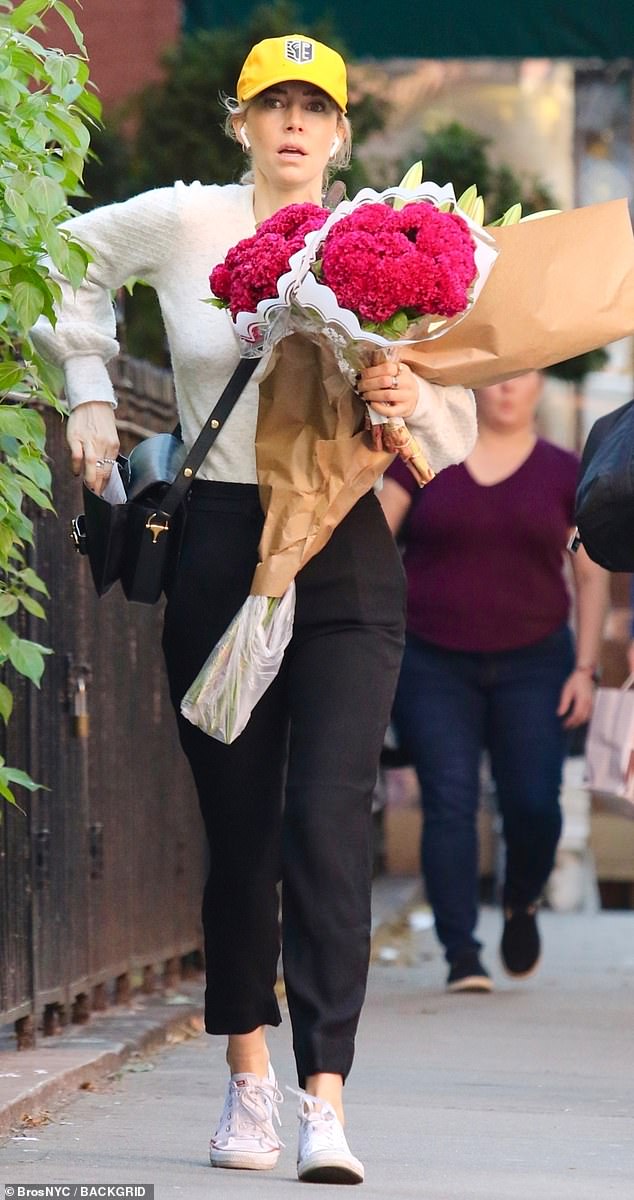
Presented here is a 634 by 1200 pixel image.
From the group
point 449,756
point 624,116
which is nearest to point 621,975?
point 449,756

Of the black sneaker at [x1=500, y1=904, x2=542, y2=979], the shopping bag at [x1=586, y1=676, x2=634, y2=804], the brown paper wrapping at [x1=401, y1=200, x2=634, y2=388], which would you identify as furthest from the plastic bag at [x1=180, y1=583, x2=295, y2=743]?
the black sneaker at [x1=500, y1=904, x2=542, y2=979]

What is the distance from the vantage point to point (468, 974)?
658 centimetres

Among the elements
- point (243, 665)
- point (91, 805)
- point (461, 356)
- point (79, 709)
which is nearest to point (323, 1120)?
point (243, 665)

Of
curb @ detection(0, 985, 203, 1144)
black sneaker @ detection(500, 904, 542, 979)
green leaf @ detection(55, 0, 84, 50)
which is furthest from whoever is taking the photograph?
black sneaker @ detection(500, 904, 542, 979)

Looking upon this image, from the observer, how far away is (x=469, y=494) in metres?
6.60

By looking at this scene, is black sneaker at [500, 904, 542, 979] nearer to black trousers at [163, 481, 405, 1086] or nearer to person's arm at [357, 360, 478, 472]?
black trousers at [163, 481, 405, 1086]

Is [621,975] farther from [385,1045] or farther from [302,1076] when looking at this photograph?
[302,1076]

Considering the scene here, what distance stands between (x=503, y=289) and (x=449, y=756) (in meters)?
3.13

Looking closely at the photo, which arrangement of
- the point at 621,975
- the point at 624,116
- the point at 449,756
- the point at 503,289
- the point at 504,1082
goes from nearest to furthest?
the point at 503,289
the point at 504,1082
the point at 449,756
the point at 621,975
the point at 624,116

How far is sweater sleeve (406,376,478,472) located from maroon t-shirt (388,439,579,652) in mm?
2771

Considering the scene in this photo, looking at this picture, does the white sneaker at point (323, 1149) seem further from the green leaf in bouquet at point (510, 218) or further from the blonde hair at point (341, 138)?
the blonde hair at point (341, 138)

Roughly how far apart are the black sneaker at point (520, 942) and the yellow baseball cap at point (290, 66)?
11.2ft

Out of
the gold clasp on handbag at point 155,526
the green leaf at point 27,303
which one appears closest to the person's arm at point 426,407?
the gold clasp on handbag at point 155,526

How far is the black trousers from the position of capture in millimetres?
3670
